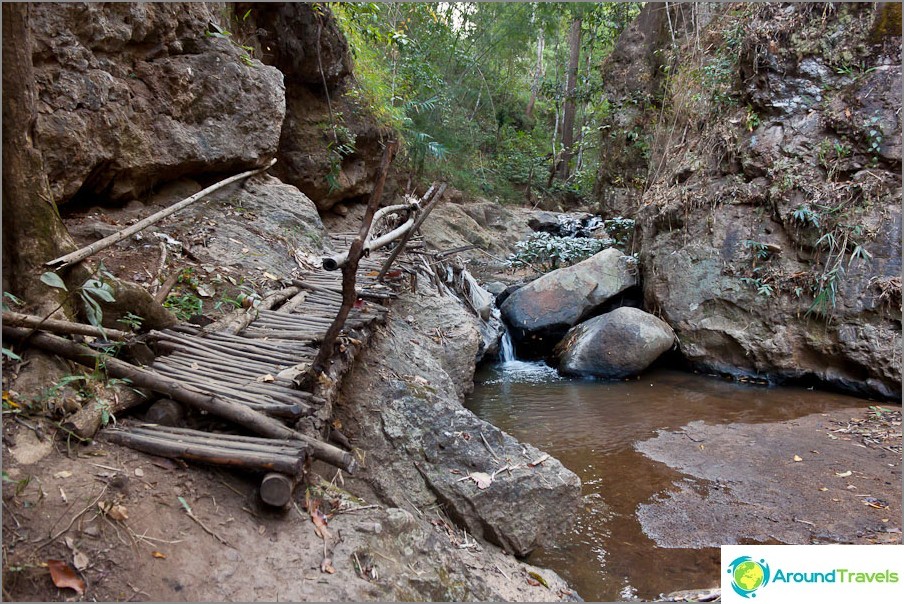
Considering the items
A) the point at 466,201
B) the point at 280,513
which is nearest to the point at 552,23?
the point at 466,201

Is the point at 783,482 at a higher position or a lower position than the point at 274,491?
lower

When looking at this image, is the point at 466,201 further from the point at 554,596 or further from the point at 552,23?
the point at 554,596

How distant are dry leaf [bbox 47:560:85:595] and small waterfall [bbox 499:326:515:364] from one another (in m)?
6.76

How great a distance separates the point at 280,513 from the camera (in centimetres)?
237

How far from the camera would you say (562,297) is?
843 centimetres

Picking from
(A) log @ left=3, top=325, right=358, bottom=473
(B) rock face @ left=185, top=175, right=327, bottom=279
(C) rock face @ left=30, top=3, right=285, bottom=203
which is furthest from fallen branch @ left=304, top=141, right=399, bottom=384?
(C) rock face @ left=30, top=3, right=285, bottom=203

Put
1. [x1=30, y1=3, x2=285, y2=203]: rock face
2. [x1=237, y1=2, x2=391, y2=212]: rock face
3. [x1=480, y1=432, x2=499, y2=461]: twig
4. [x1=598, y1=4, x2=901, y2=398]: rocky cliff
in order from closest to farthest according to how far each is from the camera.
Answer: [x1=480, y1=432, x2=499, y2=461]: twig < [x1=30, y1=3, x2=285, y2=203]: rock face < [x1=598, y1=4, x2=901, y2=398]: rocky cliff < [x1=237, y1=2, x2=391, y2=212]: rock face

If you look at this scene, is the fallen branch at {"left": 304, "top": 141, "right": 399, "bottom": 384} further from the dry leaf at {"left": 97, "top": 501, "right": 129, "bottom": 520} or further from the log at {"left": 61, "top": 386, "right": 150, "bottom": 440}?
the dry leaf at {"left": 97, "top": 501, "right": 129, "bottom": 520}

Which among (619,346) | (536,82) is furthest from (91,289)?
(536,82)

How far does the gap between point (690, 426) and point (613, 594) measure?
2.95 m

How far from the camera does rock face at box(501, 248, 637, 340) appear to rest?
27.4 ft

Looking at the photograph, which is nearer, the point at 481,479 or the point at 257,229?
the point at 481,479

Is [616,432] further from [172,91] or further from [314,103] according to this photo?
[314,103]

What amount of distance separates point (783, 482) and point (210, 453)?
4.37 m
